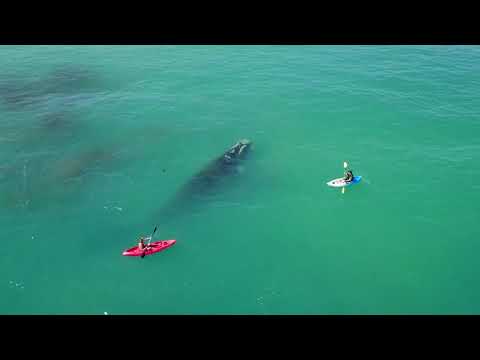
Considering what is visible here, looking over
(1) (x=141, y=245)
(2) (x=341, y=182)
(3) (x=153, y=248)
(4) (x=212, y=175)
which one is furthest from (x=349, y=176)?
(1) (x=141, y=245)

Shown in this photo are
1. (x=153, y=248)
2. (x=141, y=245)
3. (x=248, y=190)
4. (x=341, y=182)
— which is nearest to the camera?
(x=141, y=245)

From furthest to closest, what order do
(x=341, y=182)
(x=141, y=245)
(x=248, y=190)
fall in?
(x=248, y=190) → (x=341, y=182) → (x=141, y=245)

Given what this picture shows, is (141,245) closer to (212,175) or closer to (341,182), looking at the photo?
(212,175)

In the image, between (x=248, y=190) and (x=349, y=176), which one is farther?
(x=248, y=190)

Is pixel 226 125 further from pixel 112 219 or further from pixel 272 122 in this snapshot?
pixel 112 219

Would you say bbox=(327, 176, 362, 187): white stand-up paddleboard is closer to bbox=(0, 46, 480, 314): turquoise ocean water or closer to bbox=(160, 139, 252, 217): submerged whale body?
bbox=(0, 46, 480, 314): turquoise ocean water

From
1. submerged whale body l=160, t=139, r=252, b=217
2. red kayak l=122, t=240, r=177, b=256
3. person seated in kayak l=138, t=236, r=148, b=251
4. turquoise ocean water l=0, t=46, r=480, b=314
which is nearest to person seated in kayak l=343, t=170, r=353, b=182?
turquoise ocean water l=0, t=46, r=480, b=314
